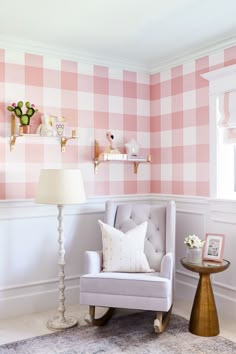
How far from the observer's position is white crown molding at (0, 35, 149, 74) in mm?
3418

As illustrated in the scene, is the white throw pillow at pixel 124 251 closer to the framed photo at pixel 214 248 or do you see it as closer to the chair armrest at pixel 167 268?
the chair armrest at pixel 167 268

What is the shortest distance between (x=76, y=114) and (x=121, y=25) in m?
1.00

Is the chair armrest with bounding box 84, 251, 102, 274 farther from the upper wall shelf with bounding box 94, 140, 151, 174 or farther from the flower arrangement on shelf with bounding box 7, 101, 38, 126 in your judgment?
the flower arrangement on shelf with bounding box 7, 101, 38, 126

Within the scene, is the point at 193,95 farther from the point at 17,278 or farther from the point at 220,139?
the point at 17,278

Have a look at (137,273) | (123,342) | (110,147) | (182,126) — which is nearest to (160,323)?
(123,342)

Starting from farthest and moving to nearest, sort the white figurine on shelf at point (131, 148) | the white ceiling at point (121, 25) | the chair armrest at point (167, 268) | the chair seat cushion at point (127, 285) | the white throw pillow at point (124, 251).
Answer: the white figurine on shelf at point (131, 148) → the white throw pillow at point (124, 251) → the chair armrest at point (167, 268) → the chair seat cushion at point (127, 285) → the white ceiling at point (121, 25)

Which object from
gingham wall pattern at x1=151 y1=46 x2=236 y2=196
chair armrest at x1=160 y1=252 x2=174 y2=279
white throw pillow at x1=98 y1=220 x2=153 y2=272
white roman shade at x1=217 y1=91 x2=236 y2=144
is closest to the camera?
chair armrest at x1=160 y1=252 x2=174 y2=279

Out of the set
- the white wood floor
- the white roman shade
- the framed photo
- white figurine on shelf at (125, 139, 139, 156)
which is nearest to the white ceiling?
the white roman shade

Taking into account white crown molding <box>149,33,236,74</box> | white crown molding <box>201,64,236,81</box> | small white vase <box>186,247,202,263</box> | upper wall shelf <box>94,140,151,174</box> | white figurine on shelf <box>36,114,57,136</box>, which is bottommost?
small white vase <box>186,247,202,263</box>

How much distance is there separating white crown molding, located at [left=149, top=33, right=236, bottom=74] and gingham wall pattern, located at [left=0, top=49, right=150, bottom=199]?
0.22 meters

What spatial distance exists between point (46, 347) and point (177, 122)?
235cm

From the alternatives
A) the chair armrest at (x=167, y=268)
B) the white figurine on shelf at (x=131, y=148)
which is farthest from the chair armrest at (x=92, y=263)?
the white figurine on shelf at (x=131, y=148)

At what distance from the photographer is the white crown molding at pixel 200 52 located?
3334 millimetres

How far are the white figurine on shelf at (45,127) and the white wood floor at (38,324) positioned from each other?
1581mm
